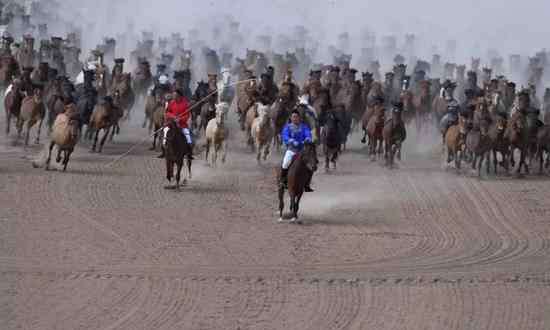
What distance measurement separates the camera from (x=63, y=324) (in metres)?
16.6

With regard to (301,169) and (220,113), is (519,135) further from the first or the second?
(301,169)

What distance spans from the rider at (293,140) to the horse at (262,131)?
7.58m

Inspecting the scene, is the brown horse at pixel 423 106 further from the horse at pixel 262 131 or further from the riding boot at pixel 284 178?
the riding boot at pixel 284 178

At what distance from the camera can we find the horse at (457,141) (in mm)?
32250

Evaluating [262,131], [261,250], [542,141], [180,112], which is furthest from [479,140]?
[261,250]

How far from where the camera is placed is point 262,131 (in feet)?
104

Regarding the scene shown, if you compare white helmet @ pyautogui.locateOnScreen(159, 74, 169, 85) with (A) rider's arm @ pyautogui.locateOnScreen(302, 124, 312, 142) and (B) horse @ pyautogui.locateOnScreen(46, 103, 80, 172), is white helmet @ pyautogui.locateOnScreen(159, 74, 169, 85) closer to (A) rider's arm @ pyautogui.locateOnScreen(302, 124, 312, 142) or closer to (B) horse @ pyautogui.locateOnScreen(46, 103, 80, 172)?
(B) horse @ pyautogui.locateOnScreen(46, 103, 80, 172)

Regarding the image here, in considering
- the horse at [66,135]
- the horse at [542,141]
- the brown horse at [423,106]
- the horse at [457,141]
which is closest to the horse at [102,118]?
the horse at [66,135]

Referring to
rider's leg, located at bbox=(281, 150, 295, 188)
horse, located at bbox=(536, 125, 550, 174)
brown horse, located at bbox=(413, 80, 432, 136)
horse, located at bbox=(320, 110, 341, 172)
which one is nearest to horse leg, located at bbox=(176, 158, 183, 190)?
rider's leg, located at bbox=(281, 150, 295, 188)

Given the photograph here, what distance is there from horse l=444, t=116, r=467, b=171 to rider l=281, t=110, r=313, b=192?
8.84m

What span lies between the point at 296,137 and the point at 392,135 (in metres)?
8.70

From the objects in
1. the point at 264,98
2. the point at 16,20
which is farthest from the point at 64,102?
the point at 16,20

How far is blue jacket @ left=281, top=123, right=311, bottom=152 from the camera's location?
2386cm

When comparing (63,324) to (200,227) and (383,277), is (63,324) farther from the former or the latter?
(200,227)
